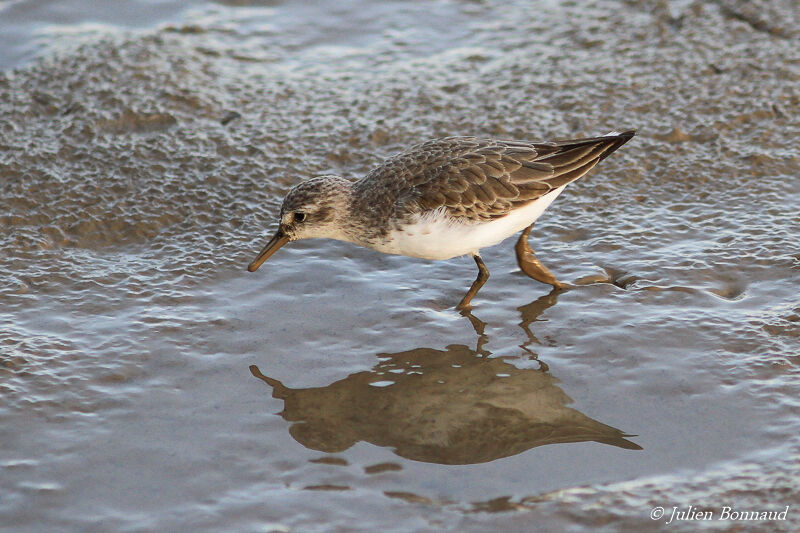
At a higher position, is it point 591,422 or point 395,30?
point 395,30

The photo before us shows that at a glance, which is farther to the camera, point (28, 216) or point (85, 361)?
point (28, 216)

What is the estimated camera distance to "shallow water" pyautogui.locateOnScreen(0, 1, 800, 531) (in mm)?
5398

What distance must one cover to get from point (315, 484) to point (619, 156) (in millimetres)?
4794

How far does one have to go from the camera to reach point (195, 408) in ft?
19.8

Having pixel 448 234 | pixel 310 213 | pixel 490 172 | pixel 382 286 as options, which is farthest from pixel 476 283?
pixel 310 213

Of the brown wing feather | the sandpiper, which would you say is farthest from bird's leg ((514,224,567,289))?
the brown wing feather

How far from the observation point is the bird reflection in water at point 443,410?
18.7 feet

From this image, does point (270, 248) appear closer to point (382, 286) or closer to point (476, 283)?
point (382, 286)

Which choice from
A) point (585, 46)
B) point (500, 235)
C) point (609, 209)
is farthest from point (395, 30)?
point (500, 235)

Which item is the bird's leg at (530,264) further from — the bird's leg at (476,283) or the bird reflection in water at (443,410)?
the bird reflection in water at (443,410)

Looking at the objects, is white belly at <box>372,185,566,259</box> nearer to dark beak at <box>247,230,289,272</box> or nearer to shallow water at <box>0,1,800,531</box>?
shallow water at <box>0,1,800,531</box>

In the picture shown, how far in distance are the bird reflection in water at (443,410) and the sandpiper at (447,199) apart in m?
0.81

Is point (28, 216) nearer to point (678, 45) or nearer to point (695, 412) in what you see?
point (695, 412)

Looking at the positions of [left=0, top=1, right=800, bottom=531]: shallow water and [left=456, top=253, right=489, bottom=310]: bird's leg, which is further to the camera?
[left=456, top=253, right=489, bottom=310]: bird's leg
